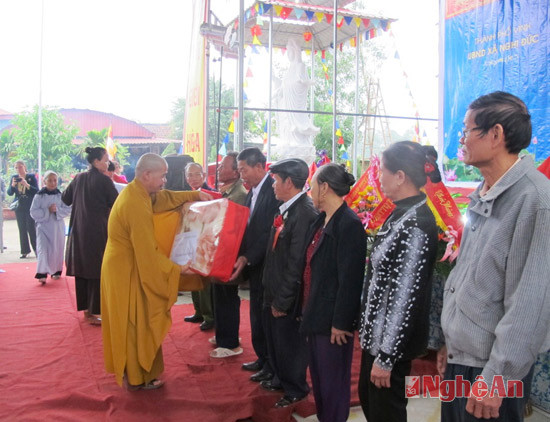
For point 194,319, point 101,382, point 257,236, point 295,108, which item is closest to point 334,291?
point 257,236

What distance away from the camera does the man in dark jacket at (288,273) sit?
2512 millimetres

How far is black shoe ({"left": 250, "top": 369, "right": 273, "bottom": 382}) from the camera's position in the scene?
10.0 feet

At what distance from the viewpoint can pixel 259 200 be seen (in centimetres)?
316

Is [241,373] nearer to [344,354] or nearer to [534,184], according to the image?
[344,354]

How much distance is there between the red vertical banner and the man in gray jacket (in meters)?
5.85

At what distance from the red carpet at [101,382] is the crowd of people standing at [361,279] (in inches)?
4.7

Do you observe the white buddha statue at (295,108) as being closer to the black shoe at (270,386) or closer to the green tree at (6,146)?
the black shoe at (270,386)

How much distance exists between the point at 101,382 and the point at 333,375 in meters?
1.67

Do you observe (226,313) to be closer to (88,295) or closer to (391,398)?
(88,295)

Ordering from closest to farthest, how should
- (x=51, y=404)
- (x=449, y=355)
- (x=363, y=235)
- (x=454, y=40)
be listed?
(x=449, y=355) → (x=363, y=235) → (x=51, y=404) → (x=454, y=40)

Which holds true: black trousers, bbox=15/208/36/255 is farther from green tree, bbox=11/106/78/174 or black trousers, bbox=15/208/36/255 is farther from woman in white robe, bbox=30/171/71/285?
green tree, bbox=11/106/78/174

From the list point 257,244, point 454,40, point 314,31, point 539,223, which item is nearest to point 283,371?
point 257,244

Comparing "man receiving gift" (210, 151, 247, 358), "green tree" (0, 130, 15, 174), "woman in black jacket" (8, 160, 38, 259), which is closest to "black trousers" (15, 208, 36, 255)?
"woman in black jacket" (8, 160, 38, 259)

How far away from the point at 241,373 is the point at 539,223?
2.45m
